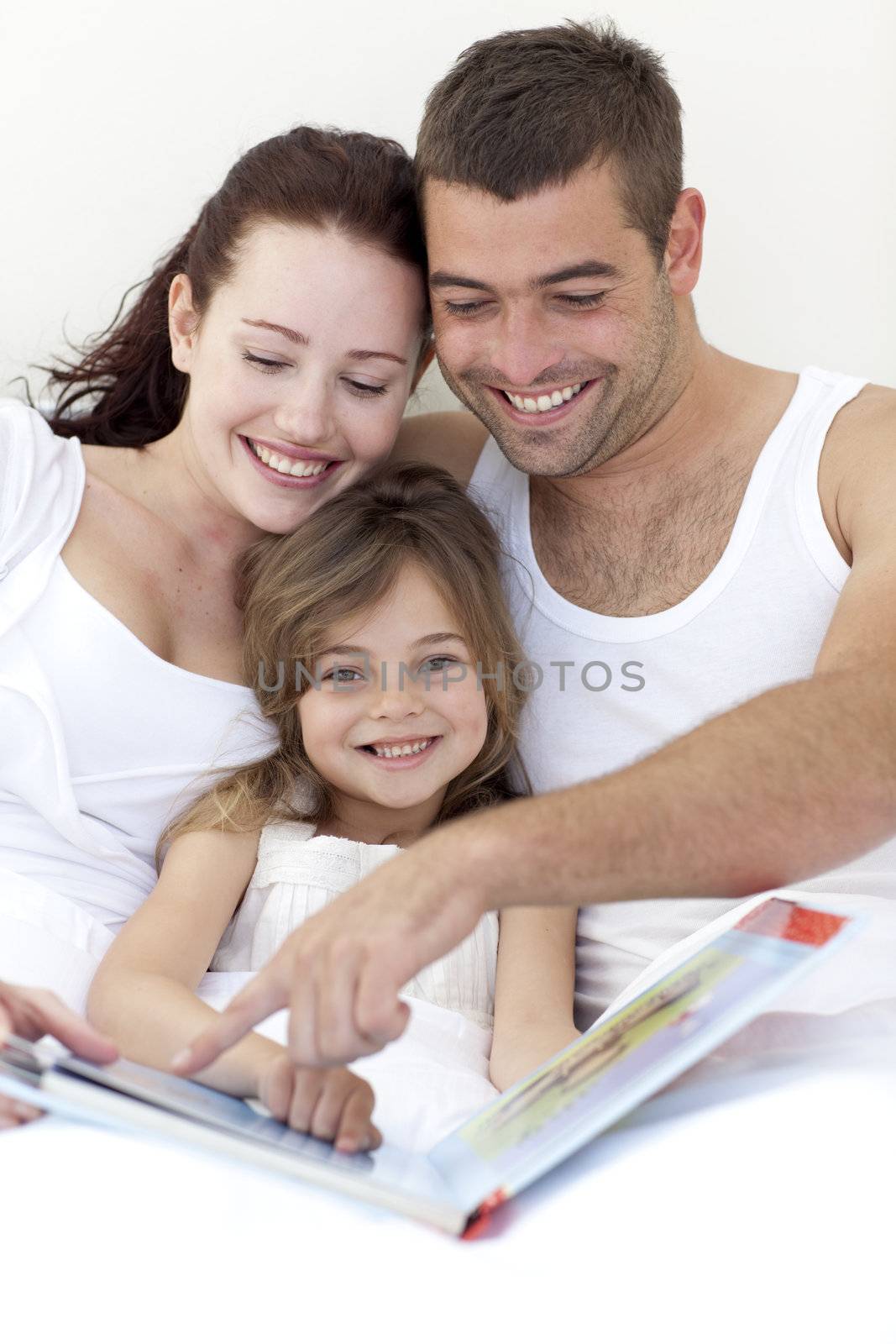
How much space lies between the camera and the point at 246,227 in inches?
76.7

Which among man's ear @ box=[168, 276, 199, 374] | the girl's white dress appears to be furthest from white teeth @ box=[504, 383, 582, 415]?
the girl's white dress

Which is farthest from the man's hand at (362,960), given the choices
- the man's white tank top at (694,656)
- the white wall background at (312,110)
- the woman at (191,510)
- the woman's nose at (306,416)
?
the white wall background at (312,110)

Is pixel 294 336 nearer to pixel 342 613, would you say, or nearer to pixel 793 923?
pixel 342 613

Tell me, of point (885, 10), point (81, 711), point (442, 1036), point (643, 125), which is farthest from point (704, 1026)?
point (885, 10)

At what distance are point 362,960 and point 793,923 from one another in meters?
0.39

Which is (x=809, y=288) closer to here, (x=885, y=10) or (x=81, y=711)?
(x=885, y=10)

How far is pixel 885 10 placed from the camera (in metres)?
2.50

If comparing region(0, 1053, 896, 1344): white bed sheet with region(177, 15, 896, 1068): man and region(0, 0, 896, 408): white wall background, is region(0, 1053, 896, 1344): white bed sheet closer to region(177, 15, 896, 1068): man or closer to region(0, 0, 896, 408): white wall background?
region(177, 15, 896, 1068): man

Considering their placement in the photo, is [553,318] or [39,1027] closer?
[39,1027]

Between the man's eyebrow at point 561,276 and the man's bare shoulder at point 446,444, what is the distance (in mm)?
401

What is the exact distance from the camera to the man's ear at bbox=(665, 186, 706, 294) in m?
1.98

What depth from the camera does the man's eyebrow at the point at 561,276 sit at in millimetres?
1824

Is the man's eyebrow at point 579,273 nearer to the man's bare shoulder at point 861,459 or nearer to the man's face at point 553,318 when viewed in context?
the man's face at point 553,318

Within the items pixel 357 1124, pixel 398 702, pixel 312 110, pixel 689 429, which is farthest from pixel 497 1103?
pixel 312 110
